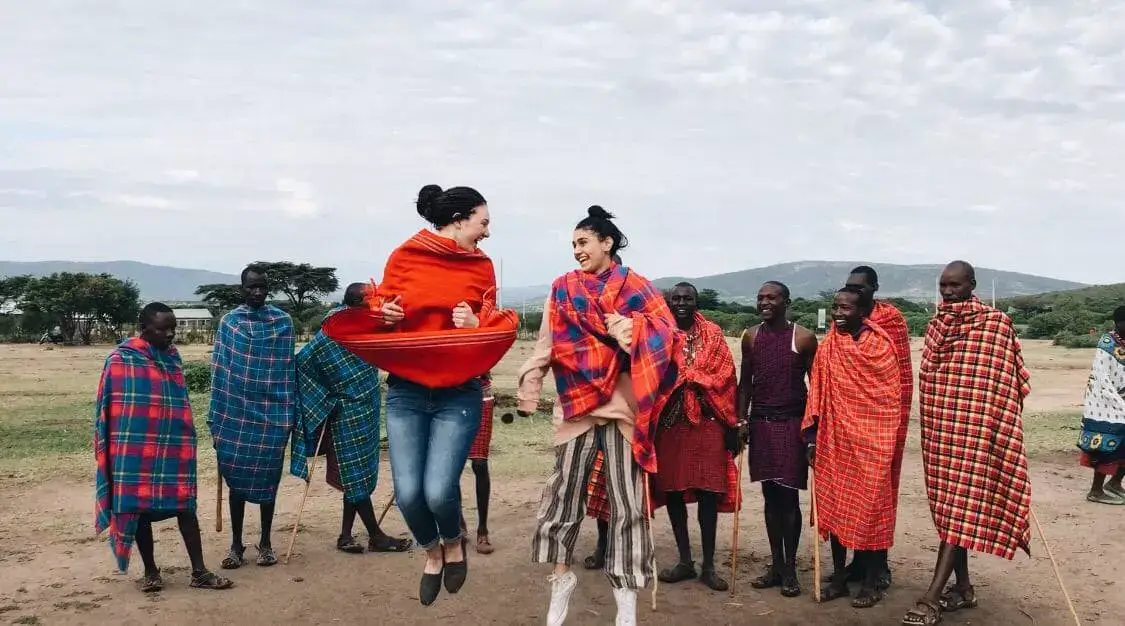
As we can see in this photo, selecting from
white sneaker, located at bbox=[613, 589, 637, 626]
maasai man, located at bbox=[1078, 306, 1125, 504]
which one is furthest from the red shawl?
maasai man, located at bbox=[1078, 306, 1125, 504]

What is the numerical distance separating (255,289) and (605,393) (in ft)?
9.87

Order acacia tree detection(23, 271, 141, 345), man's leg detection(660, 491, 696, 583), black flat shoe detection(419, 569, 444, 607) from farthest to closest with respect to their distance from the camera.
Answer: acacia tree detection(23, 271, 141, 345) < man's leg detection(660, 491, 696, 583) < black flat shoe detection(419, 569, 444, 607)

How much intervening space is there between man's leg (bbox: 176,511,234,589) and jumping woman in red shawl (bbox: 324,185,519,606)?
6.96ft

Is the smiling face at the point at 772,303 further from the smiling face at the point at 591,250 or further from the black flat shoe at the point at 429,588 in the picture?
the black flat shoe at the point at 429,588

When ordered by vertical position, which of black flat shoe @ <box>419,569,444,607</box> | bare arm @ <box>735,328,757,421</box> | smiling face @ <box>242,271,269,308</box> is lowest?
black flat shoe @ <box>419,569,444,607</box>

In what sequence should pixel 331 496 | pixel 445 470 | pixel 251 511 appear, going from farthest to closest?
pixel 331 496 < pixel 251 511 < pixel 445 470

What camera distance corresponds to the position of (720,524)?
307 inches

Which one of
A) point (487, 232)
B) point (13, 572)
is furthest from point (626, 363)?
point (13, 572)

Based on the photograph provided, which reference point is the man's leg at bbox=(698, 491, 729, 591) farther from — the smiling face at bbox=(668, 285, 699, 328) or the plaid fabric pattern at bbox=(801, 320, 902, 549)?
the smiling face at bbox=(668, 285, 699, 328)

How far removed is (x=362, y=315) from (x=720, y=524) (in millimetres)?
4419

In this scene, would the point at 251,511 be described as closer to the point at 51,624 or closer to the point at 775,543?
the point at 51,624

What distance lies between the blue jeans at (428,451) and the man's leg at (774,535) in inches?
95.0

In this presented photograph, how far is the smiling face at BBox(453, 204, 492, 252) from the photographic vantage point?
15.1 ft

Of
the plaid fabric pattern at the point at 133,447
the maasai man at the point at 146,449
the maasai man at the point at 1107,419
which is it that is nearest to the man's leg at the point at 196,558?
the maasai man at the point at 146,449
